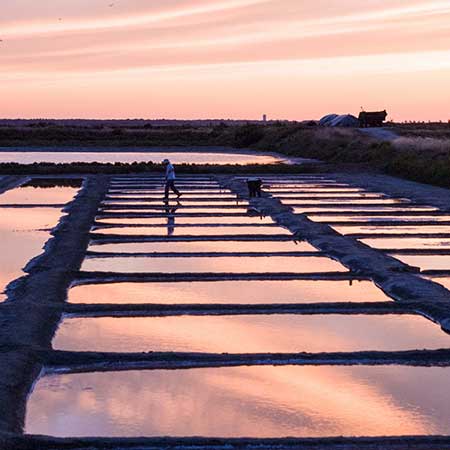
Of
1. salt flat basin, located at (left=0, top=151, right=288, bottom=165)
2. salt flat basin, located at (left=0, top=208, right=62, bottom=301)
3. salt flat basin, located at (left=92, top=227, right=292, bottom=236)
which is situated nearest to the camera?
salt flat basin, located at (left=0, top=208, right=62, bottom=301)

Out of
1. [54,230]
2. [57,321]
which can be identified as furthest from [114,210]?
[57,321]

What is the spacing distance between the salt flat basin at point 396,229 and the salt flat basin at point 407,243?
0.57m

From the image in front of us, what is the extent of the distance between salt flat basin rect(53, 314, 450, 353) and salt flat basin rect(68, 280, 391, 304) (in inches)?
22.3

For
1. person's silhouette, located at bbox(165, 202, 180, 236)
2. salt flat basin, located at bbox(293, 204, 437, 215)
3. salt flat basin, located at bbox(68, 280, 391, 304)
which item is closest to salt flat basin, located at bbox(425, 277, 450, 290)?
→ salt flat basin, located at bbox(68, 280, 391, 304)

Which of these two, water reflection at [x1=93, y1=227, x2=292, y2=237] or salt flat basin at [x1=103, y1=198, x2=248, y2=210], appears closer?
water reflection at [x1=93, y1=227, x2=292, y2=237]

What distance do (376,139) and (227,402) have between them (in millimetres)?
23615

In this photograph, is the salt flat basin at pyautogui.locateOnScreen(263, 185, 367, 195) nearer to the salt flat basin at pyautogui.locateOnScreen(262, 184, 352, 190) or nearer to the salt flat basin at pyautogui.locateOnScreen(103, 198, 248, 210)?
the salt flat basin at pyautogui.locateOnScreen(262, 184, 352, 190)

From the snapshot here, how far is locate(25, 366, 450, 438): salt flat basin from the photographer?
14.7 ft

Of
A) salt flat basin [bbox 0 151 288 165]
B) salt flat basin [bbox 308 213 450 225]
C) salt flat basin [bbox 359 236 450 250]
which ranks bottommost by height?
salt flat basin [bbox 0 151 288 165]

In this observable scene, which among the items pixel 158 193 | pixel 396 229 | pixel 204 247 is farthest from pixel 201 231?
pixel 158 193

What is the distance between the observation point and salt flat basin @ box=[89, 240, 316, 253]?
1005cm

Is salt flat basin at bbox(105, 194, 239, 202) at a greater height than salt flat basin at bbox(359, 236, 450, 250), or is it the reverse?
salt flat basin at bbox(359, 236, 450, 250)

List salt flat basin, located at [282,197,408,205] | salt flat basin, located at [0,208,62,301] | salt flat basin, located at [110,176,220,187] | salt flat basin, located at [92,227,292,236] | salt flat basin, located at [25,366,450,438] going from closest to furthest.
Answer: salt flat basin, located at [25,366,450,438] → salt flat basin, located at [0,208,62,301] → salt flat basin, located at [92,227,292,236] → salt flat basin, located at [282,197,408,205] → salt flat basin, located at [110,176,220,187]

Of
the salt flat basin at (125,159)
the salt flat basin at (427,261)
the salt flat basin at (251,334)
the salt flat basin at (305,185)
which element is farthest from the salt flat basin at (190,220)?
the salt flat basin at (125,159)
